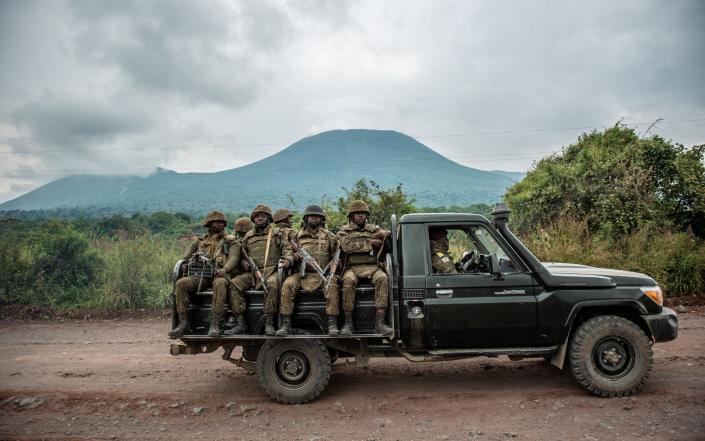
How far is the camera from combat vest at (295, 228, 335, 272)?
570cm

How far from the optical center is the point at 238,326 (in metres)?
5.30

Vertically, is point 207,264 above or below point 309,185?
below

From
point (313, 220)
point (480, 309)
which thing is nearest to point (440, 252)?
point (480, 309)

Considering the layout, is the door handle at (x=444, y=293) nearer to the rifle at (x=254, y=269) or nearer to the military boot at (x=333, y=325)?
the military boot at (x=333, y=325)

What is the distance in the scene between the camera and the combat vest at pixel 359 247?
18.1 feet

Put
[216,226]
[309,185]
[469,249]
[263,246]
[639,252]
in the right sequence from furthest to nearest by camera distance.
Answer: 1. [309,185]
2. [639,252]
3. [216,226]
4. [263,246]
5. [469,249]

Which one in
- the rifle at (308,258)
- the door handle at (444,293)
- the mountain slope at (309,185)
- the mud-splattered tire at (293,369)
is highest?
the mountain slope at (309,185)

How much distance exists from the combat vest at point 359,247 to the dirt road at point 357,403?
1.58 metres

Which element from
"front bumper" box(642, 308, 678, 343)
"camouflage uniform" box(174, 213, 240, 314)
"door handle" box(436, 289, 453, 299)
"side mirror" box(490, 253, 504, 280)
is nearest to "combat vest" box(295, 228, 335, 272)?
"camouflage uniform" box(174, 213, 240, 314)

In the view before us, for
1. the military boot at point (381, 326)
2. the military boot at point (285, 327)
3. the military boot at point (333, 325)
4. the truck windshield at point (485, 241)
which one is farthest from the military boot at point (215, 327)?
the truck windshield at point (485, 241)

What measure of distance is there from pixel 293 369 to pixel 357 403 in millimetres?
822

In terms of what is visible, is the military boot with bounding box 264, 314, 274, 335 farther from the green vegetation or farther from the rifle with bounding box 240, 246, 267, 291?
the green vegetation

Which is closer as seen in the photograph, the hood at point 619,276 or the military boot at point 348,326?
the military boot at point 348,326

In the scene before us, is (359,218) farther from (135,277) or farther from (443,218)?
(135,277)
